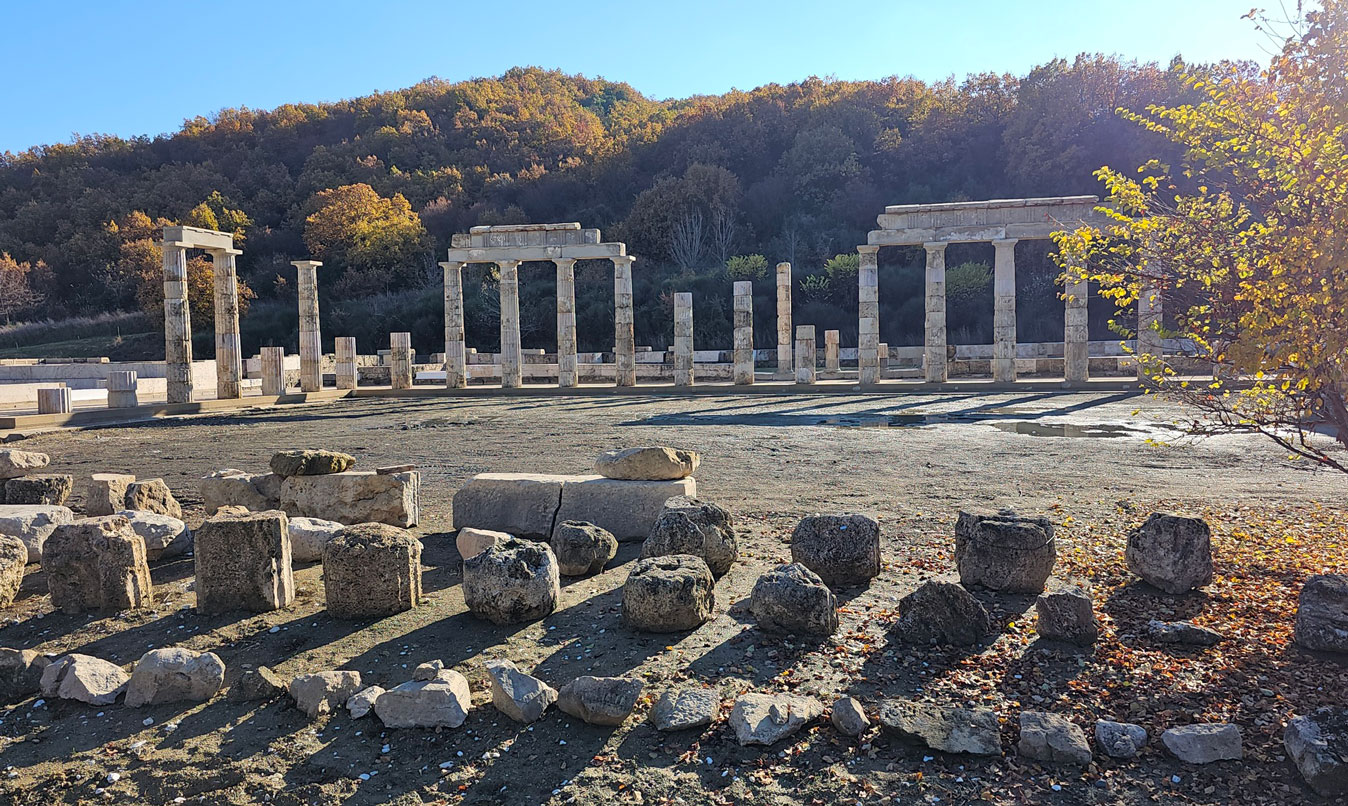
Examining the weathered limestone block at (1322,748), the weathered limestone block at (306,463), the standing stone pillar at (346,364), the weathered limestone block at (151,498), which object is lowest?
the weathered limestone block at (1322,748)

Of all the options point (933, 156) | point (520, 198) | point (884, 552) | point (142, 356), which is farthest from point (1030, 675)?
point (520, 198)

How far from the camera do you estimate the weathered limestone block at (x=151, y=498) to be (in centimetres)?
803

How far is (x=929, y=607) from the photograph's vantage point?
4.73 metres

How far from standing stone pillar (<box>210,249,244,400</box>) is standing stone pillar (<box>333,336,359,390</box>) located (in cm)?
431

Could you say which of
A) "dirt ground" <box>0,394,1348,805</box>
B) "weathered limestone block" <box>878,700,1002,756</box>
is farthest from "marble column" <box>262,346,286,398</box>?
"weathered limestone block" <box>878,700,1002,756</box>

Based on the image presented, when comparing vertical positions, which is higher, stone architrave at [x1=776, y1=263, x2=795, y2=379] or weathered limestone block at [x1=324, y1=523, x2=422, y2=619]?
stone architrave at [x1=776, y1=263, x2=795, y2=379]

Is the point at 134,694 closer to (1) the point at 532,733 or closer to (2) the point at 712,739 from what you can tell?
(1) the point at 532,733

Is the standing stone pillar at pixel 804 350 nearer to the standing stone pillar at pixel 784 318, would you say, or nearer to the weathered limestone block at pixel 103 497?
the standing stone pillar at pixel 784 318

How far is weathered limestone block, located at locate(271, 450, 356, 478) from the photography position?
770 centimetres

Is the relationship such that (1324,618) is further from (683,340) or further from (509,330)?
(509,330)

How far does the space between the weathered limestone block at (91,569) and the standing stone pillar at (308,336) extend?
2285cm

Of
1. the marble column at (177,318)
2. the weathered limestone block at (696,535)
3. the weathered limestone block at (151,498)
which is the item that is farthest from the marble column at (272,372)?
the weathered limestone block at (696,535)

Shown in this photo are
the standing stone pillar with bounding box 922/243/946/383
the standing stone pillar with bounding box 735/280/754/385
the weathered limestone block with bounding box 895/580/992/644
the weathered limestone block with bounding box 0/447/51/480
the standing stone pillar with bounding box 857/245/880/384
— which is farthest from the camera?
the standing stone pillar with bounding box 735/280/754/385

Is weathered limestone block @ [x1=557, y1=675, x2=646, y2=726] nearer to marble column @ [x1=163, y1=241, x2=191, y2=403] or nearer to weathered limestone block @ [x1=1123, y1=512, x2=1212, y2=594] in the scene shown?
weathered limestone block @ [x1=1123, y1=512, x2=1212, y2=594]
